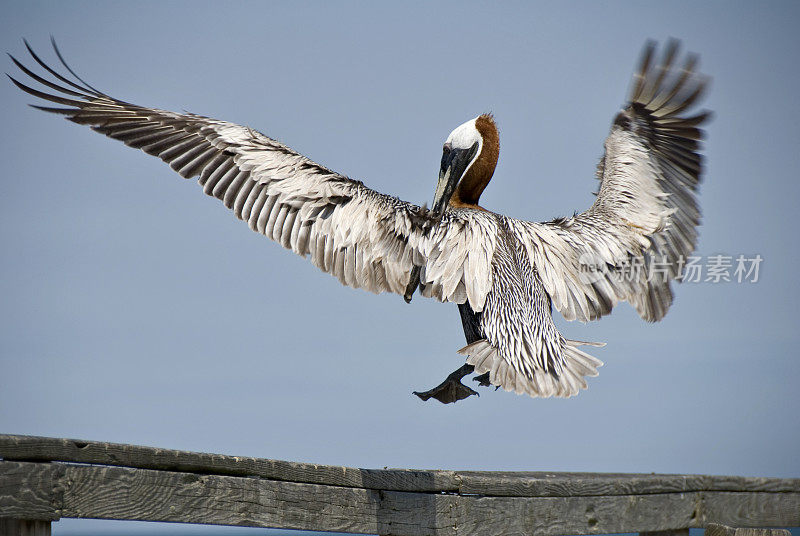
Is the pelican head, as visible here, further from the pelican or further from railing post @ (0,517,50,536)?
railing post @ (0,517,50,536)

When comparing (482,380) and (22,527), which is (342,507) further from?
(482,380)

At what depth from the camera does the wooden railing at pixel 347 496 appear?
2.58 m

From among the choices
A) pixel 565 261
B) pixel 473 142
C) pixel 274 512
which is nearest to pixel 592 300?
pixel 565 261

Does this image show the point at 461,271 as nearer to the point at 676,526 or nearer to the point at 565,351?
the point at 565,351

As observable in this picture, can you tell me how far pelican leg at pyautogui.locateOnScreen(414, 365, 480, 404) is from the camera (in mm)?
4551

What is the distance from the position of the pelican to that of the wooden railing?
2.00 ft

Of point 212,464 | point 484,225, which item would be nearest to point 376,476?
point 212,464

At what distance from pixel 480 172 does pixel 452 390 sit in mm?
1568

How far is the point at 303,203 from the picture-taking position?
4.91m

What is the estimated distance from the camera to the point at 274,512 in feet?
10.0

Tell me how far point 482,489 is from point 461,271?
52.4 inches

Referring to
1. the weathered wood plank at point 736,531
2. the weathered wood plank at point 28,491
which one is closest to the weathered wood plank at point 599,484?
the weathered wood plank at point 736,531

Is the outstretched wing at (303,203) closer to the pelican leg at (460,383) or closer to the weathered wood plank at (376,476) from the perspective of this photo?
the pelican leg at (460,383)

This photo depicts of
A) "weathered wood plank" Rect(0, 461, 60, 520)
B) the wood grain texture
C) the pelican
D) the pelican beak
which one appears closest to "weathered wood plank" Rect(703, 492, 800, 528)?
the wood grain texture
